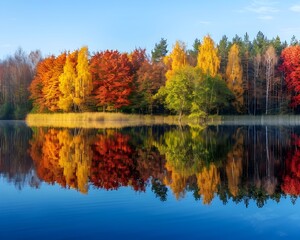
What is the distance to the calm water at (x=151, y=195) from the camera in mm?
8578

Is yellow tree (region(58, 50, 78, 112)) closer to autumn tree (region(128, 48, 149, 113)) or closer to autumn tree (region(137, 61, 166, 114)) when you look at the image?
autumn tree (region(128, 48, 149, 113))

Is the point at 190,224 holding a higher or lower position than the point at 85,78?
lower

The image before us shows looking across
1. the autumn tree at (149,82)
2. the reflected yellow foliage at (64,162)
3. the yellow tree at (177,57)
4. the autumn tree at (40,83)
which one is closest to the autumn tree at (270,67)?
the yellow tree at (177,57)

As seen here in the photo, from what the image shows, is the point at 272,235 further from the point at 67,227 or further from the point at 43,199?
the point at 43,199

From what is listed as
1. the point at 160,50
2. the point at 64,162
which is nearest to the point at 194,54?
the point at 160,50

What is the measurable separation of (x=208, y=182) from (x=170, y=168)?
3.10 meters

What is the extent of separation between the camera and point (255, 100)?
64750 millimetres

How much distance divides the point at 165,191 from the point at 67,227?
13.4 feet

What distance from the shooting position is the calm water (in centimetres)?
858

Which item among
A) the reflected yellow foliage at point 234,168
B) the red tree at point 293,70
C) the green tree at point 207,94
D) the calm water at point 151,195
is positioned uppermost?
the red tree at point 293,70

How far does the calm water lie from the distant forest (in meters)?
34.5

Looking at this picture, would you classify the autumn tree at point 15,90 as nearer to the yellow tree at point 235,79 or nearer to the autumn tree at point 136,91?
the autumn tree at point 136,91

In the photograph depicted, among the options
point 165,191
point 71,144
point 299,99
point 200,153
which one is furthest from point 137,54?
point 165,191

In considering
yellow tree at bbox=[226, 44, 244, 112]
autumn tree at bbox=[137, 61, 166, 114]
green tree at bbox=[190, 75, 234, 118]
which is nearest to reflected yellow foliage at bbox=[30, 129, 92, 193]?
green tree at bbox=[190, 75, 234, 118]
